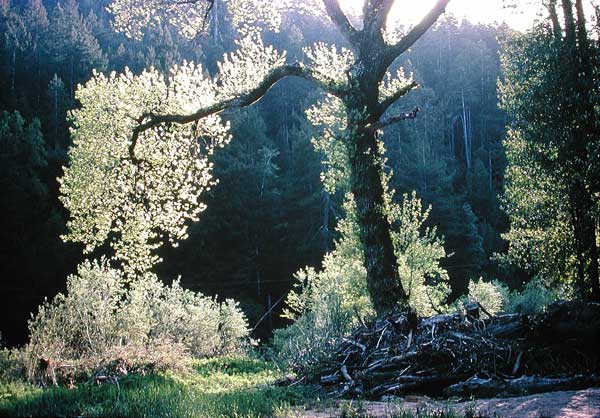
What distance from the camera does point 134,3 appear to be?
41.6 ft

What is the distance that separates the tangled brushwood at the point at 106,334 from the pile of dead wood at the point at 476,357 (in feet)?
15.4

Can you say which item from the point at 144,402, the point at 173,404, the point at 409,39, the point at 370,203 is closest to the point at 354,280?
the point at 370,203

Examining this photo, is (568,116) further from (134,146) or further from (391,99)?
(134,146)

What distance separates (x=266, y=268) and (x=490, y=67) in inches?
1758

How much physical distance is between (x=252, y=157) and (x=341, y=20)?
35.6 meters

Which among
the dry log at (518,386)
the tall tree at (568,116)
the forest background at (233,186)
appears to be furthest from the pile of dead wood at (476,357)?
the forest background at (233,186)

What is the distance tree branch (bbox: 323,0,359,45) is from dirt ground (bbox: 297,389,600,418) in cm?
735

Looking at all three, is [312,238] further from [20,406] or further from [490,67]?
[490,67]

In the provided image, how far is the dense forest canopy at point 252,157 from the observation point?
11672mm

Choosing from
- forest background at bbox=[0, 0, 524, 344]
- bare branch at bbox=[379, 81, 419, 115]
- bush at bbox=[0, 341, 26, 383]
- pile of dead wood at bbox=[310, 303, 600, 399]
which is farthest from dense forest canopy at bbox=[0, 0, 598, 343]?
bush at bbox=[0, 341, 26, 383]

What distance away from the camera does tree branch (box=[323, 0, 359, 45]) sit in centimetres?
1077

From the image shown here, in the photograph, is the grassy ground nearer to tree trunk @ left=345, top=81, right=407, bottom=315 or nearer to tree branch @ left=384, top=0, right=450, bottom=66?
tree trunk @ left=345, top=81, right=407, bottom=315

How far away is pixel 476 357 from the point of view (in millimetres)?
7227

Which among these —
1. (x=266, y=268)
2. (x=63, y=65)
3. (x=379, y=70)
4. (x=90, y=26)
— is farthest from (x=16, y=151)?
(x=379, y=70)
